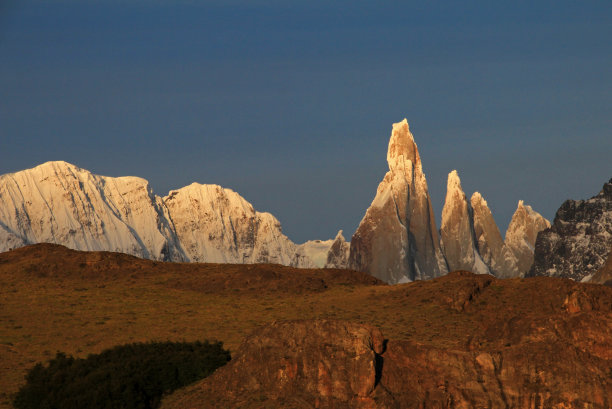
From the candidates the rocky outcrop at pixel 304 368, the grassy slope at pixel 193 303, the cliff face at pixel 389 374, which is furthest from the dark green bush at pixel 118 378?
the grassy slope at pixel 193 303

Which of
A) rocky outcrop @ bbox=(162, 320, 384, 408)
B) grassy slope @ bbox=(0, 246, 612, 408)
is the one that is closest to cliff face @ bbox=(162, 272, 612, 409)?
rocky outcrop @ bbox=(162, 320, 384, 408)

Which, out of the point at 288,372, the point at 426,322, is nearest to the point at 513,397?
the point at 288,372

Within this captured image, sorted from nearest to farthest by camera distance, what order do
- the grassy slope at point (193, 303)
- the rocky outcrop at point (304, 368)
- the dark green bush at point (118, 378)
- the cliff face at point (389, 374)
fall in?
the rocky outcrop at point (304, 368)
the cliff face at point (389, 374)
the dark green bush at point (118, 378)
the grassy slope at point (193, 303)

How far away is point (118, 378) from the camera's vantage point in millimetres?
48469

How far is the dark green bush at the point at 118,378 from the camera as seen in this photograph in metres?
47.6

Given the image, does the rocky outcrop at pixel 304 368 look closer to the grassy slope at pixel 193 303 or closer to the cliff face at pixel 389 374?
the cliff face at pixel 389 374

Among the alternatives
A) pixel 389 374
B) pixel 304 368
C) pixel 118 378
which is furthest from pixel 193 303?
pixel 389 374

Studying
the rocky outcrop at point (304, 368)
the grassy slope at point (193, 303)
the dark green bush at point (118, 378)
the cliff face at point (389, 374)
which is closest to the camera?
the rocky outcrop at point (304, 368)

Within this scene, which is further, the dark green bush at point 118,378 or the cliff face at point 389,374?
the dark green bush at point 118,378

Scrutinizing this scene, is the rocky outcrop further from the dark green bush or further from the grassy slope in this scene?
the grassy slope

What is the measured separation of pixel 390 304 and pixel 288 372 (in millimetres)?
33133

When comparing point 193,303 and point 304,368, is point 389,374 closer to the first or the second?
point 304,368

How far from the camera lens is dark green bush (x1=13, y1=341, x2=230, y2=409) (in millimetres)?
47562

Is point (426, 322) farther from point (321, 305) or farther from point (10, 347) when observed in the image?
point (10, 347)
